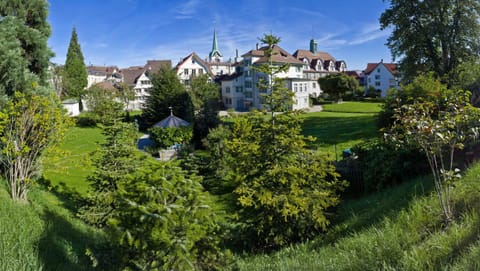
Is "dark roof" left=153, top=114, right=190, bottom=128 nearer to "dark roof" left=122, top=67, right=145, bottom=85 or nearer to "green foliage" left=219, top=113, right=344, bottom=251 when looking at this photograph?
"green foliage" left=219, top=113, right=344, bottom=251

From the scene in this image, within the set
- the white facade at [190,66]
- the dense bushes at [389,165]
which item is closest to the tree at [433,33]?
the dense bushes at [389,165]

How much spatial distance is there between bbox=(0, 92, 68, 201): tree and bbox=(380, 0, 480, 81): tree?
64.4 feet

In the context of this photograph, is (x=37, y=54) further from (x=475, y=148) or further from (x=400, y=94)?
(x=400, y=94)

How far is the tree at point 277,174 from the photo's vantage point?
6266 mm

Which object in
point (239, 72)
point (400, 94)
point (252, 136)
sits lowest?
point (252, 136)

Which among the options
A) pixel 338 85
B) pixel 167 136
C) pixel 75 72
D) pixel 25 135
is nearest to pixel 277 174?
pixel 25 135

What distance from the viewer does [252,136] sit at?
659cm

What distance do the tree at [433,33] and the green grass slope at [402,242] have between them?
16.7m

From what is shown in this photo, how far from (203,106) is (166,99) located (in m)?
5.70

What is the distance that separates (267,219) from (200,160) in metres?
11.0

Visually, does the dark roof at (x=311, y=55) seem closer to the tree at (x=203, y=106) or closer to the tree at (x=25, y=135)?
the tree at (x=203, y=106)

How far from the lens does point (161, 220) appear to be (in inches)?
130

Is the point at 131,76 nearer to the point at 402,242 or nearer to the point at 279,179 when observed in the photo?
the point at 279,179

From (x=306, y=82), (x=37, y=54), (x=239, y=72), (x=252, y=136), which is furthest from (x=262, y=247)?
(x=239, y=72)
